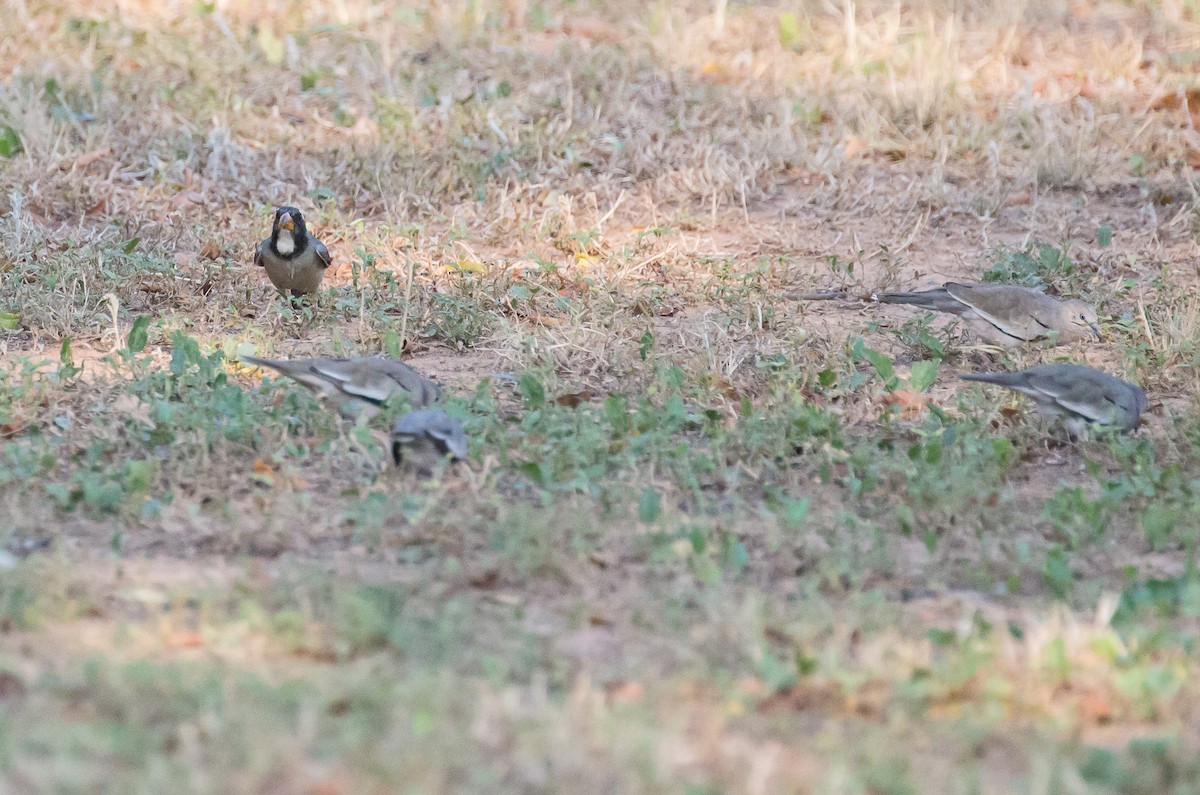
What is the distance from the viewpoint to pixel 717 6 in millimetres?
11000

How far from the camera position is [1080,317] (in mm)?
6652

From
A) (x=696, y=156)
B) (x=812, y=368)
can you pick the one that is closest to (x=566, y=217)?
(x=696, y=156)

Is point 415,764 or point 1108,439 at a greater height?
point 415,764

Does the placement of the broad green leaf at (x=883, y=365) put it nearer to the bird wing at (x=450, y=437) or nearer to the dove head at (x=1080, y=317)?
the dove head at (x=1080, y=317)

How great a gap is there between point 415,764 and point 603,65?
24.9 feet

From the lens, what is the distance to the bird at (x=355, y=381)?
5461mm

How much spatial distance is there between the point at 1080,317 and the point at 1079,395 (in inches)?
50.3

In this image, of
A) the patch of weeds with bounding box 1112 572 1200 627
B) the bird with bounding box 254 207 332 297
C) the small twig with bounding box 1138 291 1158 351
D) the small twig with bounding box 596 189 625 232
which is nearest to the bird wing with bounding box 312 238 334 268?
the bird with bounding box 254 207 332 297

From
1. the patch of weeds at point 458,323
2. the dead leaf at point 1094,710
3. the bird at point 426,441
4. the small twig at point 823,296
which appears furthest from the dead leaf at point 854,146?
the dead leaf at point 1094,710

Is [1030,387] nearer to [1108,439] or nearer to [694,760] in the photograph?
[1108,439]

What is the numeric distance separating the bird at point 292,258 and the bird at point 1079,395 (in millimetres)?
3192

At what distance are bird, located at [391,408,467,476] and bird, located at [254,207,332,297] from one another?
7.75ft

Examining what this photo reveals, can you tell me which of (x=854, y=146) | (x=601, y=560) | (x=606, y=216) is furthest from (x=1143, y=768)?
(x=854, y=146)

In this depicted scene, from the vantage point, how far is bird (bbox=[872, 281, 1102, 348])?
6.55 metres
